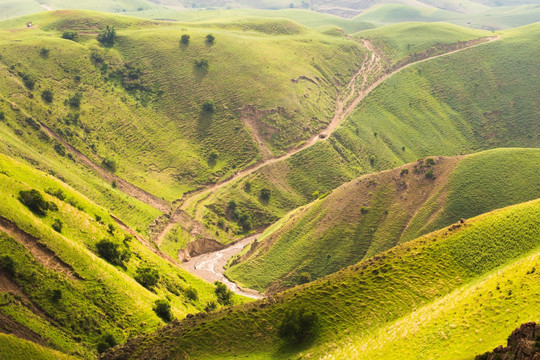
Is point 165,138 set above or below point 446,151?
above

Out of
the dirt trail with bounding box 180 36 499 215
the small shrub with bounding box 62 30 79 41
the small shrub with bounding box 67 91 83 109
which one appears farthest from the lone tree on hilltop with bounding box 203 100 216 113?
the small shrub with bounding box 62 30 79 41

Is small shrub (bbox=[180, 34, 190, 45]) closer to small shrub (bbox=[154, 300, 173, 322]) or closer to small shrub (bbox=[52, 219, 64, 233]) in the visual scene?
small shrub (bbox=[52, 219, 64, 233])

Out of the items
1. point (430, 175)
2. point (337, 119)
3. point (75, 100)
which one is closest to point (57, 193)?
point (75, 100)

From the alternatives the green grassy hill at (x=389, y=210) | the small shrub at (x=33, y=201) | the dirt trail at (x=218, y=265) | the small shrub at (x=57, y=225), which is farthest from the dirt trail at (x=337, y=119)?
the small shrub at (x=33, y=201)

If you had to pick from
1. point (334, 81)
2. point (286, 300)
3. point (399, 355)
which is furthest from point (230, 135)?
point (399, 355)

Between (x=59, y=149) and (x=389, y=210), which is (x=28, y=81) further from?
(x=389, y=210)

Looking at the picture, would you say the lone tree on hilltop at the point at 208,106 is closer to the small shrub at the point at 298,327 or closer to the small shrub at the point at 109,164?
the small shrub at the point at 109,164

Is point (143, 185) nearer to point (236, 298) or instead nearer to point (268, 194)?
point (268, 194)
